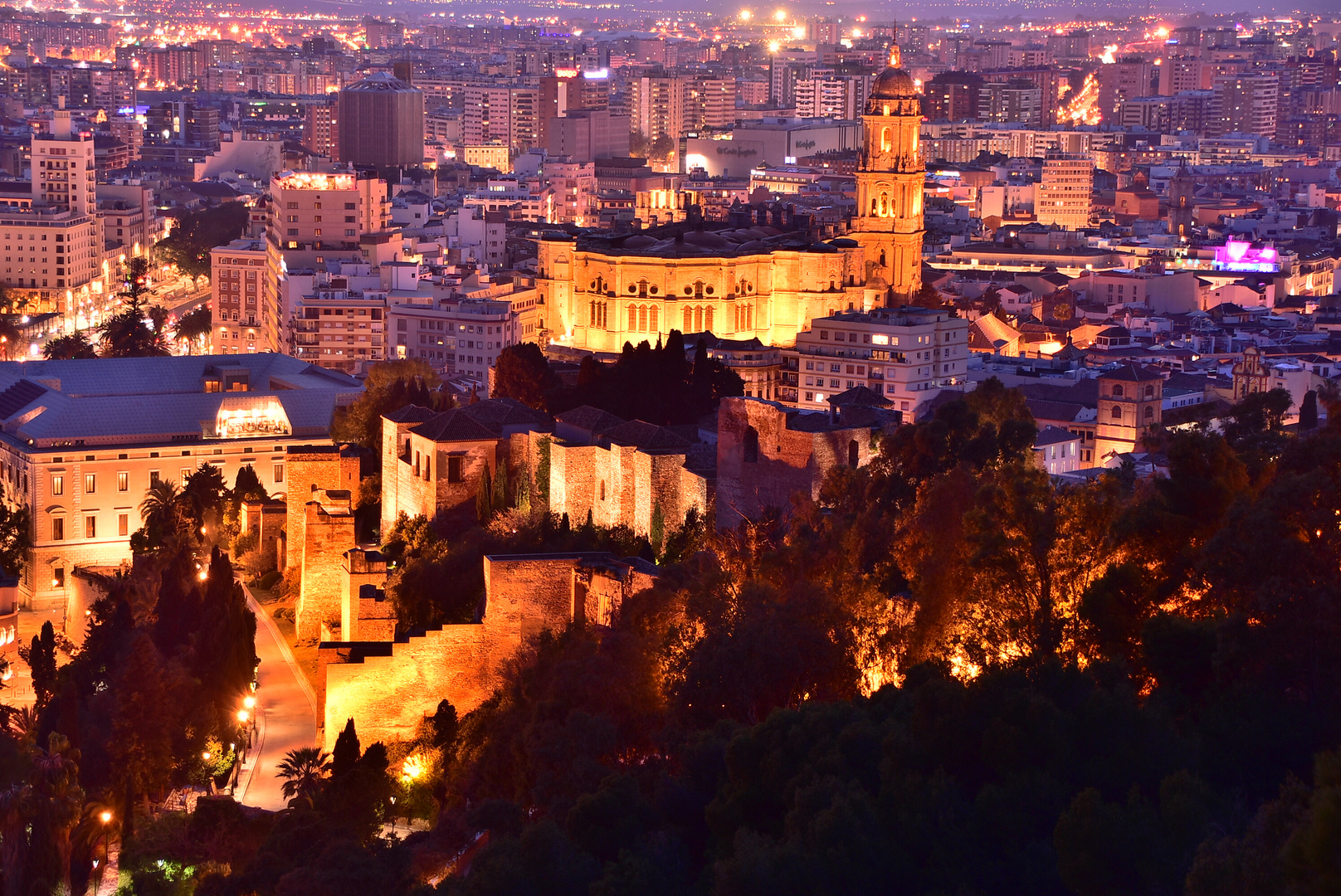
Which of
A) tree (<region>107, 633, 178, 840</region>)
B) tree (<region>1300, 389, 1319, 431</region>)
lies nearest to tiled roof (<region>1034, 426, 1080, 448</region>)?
tree (<region>1300, 389, 1319, 431</region>)

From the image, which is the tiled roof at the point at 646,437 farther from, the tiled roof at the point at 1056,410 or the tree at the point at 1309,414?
the tiled roof at the point at 1056,410

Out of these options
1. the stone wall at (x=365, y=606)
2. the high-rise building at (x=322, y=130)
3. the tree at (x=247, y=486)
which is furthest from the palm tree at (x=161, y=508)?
the high-rise building at (x=322, y=130)

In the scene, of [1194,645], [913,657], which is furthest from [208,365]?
[1194,645]

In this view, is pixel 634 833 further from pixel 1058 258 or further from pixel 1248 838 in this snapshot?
pixel 1058 258

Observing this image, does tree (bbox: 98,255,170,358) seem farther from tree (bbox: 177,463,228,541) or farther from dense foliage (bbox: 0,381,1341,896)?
dense foliage (bbox: 0,381,1341,896)

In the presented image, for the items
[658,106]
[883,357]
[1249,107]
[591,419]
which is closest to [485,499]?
[591,419]
